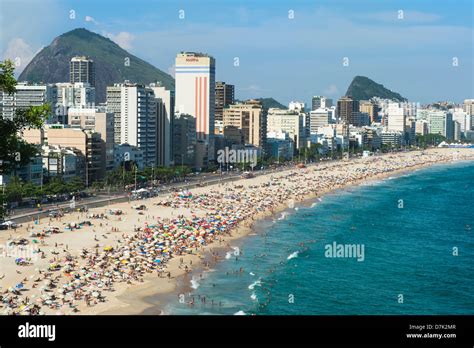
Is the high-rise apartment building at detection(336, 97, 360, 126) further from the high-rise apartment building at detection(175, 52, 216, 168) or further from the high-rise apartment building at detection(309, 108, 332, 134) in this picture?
the high-rise apartment building at detection(175, 52, 216, 168)

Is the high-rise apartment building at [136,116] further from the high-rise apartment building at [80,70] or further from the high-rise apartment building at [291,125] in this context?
the high-rise apartment building at [80,70]

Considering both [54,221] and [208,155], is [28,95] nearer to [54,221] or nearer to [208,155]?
[208,155]

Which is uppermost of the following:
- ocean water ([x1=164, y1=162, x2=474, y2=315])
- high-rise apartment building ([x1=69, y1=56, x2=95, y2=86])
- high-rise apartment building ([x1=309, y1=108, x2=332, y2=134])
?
high-rise apartment building ([x1=69, y1=56, x2=95, y2=86])

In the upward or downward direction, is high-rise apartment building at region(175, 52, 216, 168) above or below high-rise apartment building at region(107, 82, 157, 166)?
above

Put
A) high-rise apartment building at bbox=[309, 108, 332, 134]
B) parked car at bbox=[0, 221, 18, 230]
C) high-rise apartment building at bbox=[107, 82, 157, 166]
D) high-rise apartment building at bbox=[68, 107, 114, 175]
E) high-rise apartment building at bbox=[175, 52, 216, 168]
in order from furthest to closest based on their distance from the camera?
high-rise apartment building at bbox=[309, 108, 332, 134] < high-rise apartment building at bbox=[175, 52, 216, 168] < high-rise apartment building at bbox=[107, 82, 157, 166] < high-rise apartment building at bbox=[68, 107, 114, 175] < parked car at bbox=[0, 221, 18, 230]

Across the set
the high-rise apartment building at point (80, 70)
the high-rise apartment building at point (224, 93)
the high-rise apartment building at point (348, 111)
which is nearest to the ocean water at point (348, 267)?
the high-rise apartment building at point (224, 93)

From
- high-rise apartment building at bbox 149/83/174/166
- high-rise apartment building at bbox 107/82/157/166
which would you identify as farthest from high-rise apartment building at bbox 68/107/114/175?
high-rise apartment building at bbox 149/83/174/166
